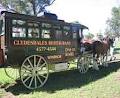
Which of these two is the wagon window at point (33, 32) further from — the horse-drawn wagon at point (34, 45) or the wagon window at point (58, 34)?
the wagon window at point (58, 34)

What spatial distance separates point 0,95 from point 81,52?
6.47 m

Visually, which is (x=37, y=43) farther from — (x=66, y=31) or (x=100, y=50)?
(x=100, y=50)

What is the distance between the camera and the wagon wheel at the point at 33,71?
1340 centimetres

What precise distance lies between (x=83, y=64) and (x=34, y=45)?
4.51m

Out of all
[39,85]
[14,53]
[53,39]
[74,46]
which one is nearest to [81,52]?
[74,46]

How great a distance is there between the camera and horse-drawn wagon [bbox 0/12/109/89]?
41.8 feet

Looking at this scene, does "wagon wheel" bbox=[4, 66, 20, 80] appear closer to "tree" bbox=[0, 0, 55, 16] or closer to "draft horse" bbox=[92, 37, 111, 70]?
"draft horse" bbox=[92, 37, 111, 70]

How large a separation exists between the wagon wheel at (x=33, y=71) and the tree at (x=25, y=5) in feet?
79.3

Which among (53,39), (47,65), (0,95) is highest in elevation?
(53,39)

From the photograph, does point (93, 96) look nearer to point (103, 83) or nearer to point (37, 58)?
point (103, 83)

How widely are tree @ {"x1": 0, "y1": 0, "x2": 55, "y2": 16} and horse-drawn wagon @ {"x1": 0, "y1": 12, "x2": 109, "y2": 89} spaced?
22.6m

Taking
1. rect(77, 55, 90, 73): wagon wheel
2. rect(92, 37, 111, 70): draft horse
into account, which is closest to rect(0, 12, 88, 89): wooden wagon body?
rect(77, 55, 90, 73): wagon wheel

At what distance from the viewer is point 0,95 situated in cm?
1187

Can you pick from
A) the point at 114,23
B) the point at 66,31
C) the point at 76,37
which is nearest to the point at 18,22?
the point at 66,31
